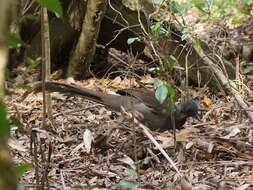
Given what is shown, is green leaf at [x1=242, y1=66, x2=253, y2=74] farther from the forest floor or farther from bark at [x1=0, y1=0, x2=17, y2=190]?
bark at [x1=0, y1=0, x2=17, y2=190]

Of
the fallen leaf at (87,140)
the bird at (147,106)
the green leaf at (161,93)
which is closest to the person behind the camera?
the green leaf at (161,93)

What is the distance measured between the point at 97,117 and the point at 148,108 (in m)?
0.64

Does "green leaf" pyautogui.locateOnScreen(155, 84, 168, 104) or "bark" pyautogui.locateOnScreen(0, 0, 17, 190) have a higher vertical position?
"bark" pyautogui.locateOnScreen(0, 0, 17, 190)

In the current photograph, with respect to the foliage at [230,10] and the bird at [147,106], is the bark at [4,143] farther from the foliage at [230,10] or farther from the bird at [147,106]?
the foliage at [230,10]

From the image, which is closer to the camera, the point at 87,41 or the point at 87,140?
the point at 87,140

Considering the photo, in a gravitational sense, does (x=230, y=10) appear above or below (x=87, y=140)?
above

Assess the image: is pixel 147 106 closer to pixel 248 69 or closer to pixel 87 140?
pixel 87 140

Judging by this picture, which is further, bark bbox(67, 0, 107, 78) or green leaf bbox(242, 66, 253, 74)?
green leaf bbox(242, 66, 253, 74)

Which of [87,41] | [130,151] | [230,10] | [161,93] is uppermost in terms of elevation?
[230,10]

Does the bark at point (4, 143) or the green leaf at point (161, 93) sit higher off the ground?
the bark at point (4, 143)

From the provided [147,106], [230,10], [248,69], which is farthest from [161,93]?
[230,10]

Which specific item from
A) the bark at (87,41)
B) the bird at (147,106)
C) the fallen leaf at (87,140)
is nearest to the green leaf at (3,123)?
the fallen leaf at (87,140)

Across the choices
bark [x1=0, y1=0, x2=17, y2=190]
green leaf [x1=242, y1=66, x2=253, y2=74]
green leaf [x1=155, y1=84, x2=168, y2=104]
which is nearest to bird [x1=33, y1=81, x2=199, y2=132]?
green leaf [x1=155, y1=84, x2=168, y2=104]

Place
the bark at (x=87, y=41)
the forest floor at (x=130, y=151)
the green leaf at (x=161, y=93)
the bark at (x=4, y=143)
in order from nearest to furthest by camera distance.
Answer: the bark at (x=4, y=143), the green leaf at (x=161, y=93), the forest floor at (x=130, y=151), the bark at (x=87, y=41)
